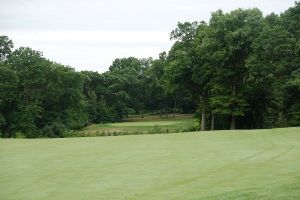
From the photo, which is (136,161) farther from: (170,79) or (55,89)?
(55,89)

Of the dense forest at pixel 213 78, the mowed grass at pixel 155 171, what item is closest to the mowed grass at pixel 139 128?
the dense forest at pixel 213 78

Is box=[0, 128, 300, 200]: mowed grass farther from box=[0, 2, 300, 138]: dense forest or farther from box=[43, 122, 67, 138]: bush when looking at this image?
box=[43, 122, 67, 138]: bush

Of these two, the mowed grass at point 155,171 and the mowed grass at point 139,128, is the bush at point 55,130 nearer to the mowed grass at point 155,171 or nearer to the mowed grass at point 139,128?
the mowed grass at point 139,128

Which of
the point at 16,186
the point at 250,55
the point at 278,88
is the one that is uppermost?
the point at 250,55

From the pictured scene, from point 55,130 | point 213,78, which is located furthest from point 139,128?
point 213,78

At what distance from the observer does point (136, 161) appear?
19.9m

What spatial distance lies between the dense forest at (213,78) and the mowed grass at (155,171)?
23.0 m

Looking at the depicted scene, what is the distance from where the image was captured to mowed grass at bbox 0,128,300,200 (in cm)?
1308

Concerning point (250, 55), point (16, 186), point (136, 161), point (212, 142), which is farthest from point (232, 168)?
point (250, 55)

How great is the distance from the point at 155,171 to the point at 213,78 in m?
39.1

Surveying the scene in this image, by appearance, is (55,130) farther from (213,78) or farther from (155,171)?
(155,171)

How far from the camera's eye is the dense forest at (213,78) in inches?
1921

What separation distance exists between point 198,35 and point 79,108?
23.5 meters

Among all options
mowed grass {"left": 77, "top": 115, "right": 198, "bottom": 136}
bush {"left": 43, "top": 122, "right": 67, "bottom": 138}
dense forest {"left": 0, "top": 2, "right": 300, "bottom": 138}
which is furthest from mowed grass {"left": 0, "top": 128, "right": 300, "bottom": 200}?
bush {"left": 43, "top": 122, "right": 67, "bottom": 138}
